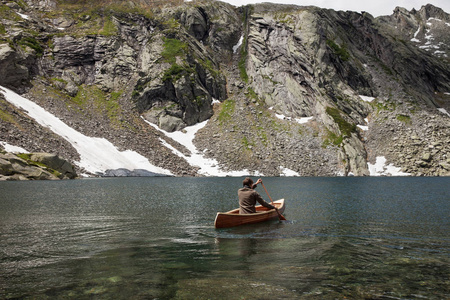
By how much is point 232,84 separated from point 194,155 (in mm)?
49781

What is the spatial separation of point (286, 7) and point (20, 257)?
175630 millimetres

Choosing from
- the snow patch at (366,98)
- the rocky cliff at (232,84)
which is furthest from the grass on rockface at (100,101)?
the snow patch at (366,98)

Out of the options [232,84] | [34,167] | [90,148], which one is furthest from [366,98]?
[34,167]

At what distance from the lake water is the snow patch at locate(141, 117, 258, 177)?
239 ft

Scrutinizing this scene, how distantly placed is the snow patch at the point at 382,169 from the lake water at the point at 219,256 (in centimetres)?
8370

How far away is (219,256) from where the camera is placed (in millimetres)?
12812

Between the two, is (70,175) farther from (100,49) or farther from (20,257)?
(100,49)

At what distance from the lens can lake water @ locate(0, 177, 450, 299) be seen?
8.73 m

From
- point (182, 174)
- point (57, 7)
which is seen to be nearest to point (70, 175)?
point (182, 174)

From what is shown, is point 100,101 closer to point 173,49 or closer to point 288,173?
point 173,49

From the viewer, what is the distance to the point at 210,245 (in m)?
14.9

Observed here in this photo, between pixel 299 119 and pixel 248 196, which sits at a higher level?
pixel 299 119

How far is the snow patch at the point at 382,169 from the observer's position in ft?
325

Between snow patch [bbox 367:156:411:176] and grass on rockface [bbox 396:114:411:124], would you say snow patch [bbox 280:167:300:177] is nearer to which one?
snow patch [bbox 367:156:411:176]
